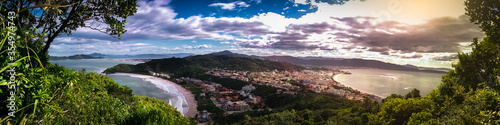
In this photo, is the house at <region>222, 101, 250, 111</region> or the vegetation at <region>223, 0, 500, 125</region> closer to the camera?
the vegetation at <region>223, 0, 500, 125</region>

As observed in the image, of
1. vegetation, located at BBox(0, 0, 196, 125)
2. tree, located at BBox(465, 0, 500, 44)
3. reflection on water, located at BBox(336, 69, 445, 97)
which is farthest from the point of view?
reflection on water, located at BBox(336, 69, 445, 97)

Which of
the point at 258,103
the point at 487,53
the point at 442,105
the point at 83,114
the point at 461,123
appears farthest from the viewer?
the point at 258,103

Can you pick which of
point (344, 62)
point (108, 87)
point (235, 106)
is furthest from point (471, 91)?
point (344, 62)

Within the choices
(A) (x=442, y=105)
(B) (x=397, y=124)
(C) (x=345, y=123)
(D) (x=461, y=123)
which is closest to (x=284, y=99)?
(C) (x=345, y=123)

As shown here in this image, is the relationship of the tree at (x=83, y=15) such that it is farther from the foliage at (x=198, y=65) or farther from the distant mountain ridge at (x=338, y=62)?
the distant mountain ridge at (x=338, y=62)

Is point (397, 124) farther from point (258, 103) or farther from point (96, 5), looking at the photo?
point (258, 103)

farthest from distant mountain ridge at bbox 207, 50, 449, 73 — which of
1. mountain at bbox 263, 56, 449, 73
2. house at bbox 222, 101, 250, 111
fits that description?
house at bbox 222, 101, 250, 111

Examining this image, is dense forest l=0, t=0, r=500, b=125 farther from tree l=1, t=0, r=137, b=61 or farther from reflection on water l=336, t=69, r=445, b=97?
reflection on water l=336, t=69, r=445, b=97

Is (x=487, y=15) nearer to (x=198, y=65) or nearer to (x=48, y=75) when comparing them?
(x=48, y=75)
